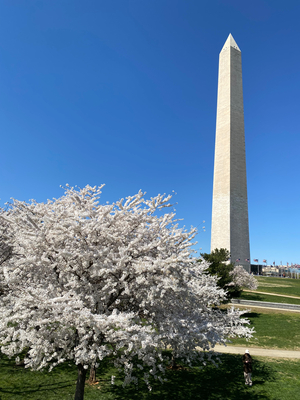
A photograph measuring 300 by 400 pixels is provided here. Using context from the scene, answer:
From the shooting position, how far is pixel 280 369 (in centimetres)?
1295

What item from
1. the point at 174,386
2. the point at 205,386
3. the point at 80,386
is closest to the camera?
the point at 80,386

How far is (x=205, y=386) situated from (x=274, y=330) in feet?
42.5

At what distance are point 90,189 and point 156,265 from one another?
11.0 ft

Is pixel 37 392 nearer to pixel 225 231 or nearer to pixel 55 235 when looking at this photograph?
pixel 55 235

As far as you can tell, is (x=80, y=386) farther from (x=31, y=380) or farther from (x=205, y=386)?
(x=205, y=386)

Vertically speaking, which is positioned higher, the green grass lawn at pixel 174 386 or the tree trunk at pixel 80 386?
the tree trunk at pixel 80 386

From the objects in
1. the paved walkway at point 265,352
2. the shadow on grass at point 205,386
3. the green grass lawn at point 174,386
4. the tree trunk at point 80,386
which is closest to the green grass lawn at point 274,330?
the paved walkway at point 265,352

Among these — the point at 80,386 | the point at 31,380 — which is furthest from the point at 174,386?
the point at 31,380

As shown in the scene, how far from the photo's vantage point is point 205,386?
11070 millimetres

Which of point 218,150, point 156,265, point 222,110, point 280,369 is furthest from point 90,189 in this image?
point 222,110

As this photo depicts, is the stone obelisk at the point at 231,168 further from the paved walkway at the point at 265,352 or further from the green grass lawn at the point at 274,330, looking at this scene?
the paved walkway at the point at 265,352

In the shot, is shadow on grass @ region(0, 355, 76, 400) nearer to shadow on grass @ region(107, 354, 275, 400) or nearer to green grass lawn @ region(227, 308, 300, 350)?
shadow on grass @ region(107, 354, 275, 400)

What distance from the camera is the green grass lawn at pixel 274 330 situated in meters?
18.5

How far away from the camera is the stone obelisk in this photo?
43.7 meters
